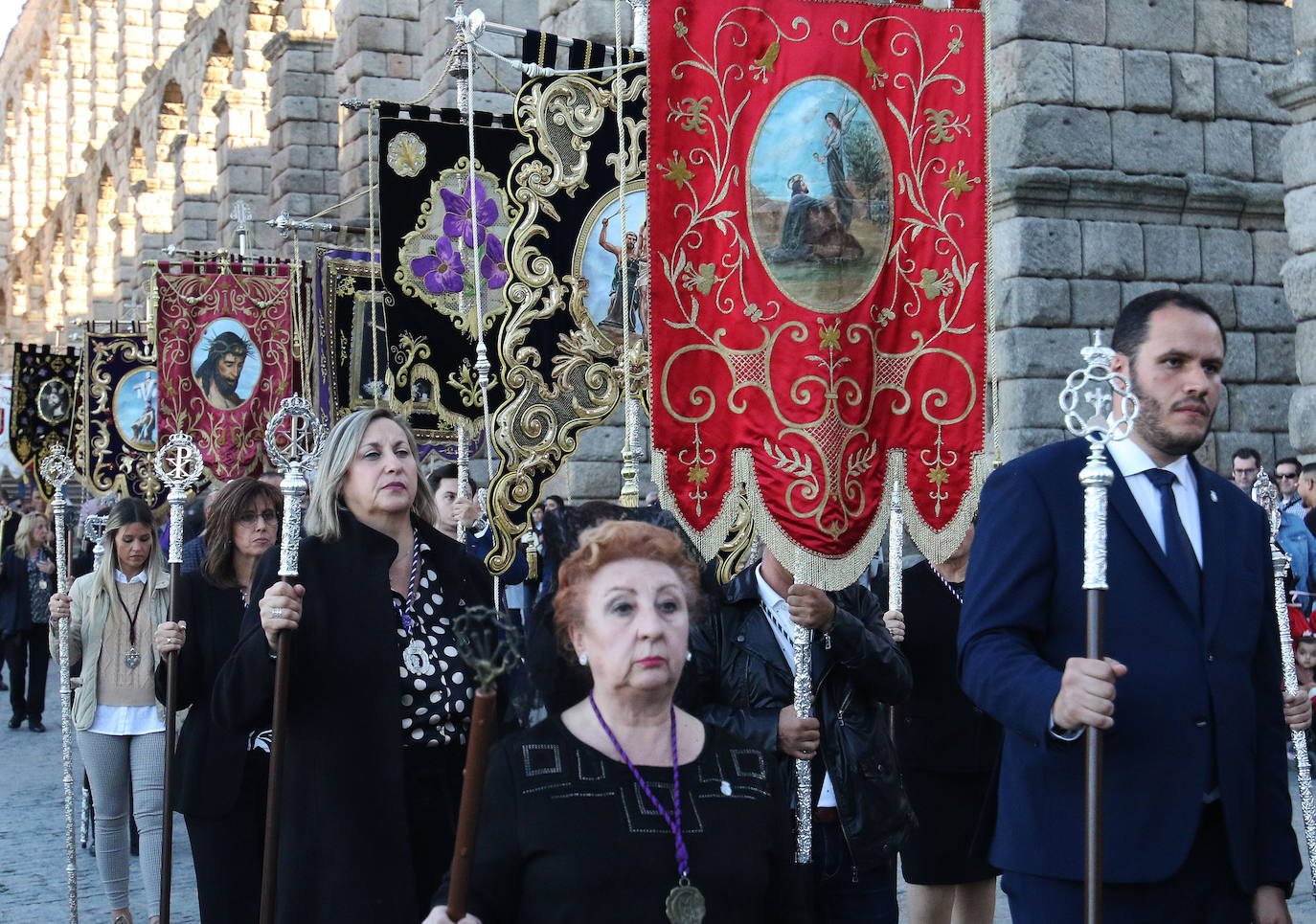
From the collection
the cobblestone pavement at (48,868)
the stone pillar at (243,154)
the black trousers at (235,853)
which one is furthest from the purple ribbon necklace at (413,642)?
the stone pillar at (243,154)

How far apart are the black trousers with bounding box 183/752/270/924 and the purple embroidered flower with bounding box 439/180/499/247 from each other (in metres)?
3.40

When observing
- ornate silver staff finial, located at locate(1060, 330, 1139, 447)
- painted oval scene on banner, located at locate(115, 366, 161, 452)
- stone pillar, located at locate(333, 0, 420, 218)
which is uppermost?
stone pillar, located at locate(333, 0, 420, 218)

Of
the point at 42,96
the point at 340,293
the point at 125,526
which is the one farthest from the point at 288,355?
the point at 42,96

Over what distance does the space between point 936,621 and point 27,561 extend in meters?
12.0

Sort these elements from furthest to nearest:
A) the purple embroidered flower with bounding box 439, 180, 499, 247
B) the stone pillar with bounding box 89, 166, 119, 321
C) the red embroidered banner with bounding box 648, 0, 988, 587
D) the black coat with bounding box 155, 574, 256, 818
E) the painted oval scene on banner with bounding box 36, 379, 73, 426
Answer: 1. the stone pillar with bounding box 89, 166, 119, 321
2. the painted oval scene on banner with bounding box 36, 379, 73, 426
3. the purple embroidered flower with bounding box 439, 180, 499, 247
4. the black coat with bounding box 155, 574, 256, 818
5. the red embroidered banner with bounding box 648, 0, 988, 587

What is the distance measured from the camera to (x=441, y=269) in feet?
26.9

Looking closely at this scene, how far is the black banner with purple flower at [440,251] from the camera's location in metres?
8.21

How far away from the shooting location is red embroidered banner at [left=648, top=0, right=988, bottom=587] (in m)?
4.63

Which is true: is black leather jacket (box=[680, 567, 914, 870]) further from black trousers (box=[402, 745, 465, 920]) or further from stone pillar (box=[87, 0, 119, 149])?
stone pillar (box=[87, 0, 119, 149])

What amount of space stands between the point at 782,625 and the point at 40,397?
14.1 m

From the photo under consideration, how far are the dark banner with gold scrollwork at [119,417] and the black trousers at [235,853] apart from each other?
8636 mm

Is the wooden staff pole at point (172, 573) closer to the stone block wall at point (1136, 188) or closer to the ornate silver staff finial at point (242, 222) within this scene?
the stone block wall at point (1136, 188)

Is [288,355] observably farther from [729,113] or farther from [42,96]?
[42,96]

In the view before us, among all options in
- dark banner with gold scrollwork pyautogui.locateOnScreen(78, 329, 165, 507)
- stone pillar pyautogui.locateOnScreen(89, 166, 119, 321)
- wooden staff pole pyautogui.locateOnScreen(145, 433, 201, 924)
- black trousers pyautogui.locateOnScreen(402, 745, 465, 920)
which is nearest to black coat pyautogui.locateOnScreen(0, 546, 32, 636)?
dark banner with gold scrollwork pyautogui.locateOnScreen(78, 329, 165, 507)
